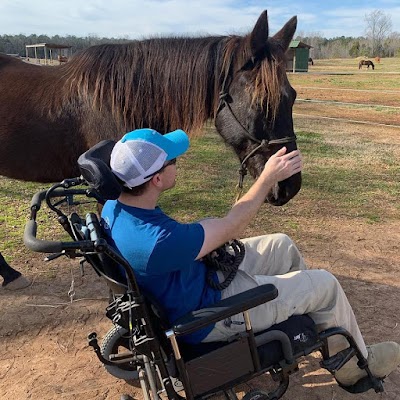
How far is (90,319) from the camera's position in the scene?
300cm

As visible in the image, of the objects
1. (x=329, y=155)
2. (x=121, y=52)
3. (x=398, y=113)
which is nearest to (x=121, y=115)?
(x=121, y=52)

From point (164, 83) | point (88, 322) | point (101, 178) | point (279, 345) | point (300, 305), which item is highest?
point (164, 83)

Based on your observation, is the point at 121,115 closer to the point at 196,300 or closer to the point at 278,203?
the point at 278,203

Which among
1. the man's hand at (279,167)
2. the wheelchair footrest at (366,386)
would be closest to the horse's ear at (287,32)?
the man's hand at (279,167)

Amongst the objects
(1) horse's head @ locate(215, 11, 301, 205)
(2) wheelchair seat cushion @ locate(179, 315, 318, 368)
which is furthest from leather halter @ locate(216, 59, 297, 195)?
(2) wheelchair seat cushion @ locate(179, 315, 318, 368)

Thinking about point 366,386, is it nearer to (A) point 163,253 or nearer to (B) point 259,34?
(A) point 163,253

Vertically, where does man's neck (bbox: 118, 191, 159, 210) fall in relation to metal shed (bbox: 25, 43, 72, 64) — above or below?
below

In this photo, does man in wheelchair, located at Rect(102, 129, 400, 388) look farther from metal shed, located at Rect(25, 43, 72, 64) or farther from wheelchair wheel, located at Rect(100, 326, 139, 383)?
metal shed, located at Rect(25, 43, 72, 64)

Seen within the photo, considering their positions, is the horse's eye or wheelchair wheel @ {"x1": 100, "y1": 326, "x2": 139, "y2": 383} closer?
wheelchair wheel @ {"x1": 100, "y1": 326, "x2": 139, "y2": 383}

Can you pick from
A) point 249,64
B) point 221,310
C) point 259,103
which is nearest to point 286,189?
point 259,103

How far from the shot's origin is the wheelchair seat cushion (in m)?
1.78

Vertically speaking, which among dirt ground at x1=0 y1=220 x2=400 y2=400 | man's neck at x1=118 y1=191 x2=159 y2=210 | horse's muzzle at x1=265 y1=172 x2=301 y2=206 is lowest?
dirt ground at x1=0 y1=220 x2=400 y2=400

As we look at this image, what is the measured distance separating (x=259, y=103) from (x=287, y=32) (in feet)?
2.24

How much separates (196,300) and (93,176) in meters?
0.65
